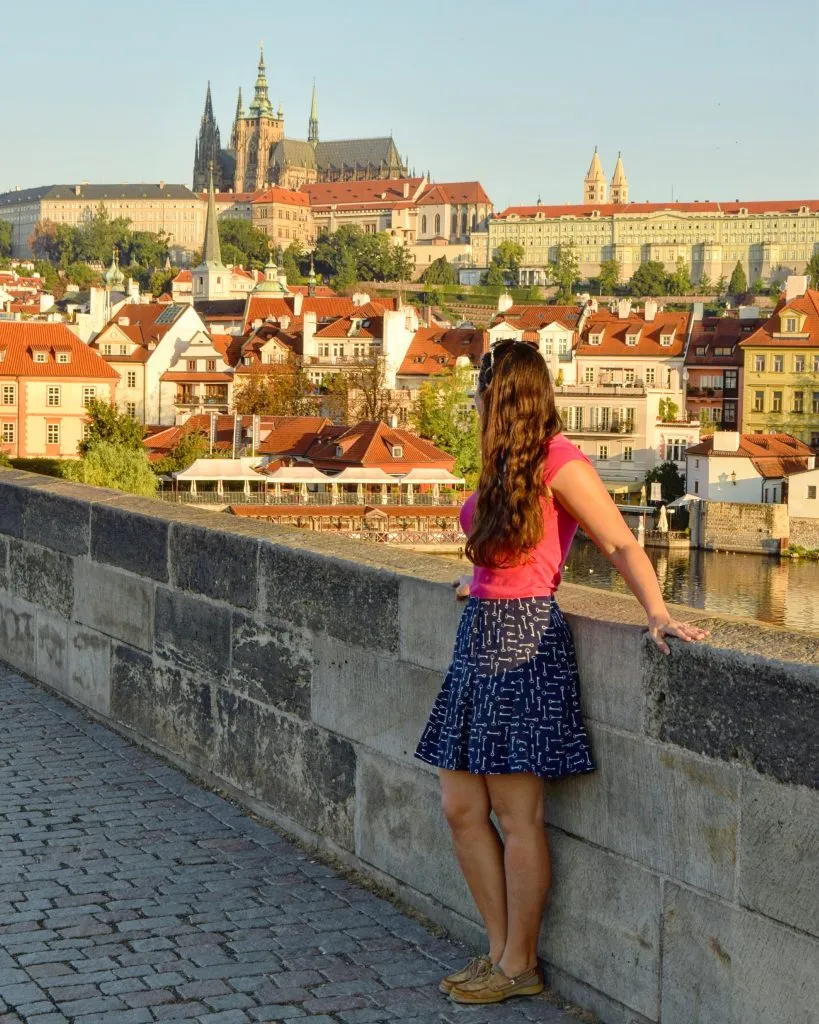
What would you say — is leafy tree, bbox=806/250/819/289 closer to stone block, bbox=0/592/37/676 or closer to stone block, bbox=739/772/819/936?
stone block, bbox=0/592/37/676

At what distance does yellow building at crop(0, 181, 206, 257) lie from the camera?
18550 cm

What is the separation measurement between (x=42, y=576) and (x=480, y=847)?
350 centimetres

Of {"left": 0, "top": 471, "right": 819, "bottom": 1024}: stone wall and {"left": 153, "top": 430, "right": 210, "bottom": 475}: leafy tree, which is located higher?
{"left": 0, "top": 471, "right": 819, "bottom": 1024}: stone wall

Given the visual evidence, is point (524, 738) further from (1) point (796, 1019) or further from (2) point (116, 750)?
(2) point (116, 750)

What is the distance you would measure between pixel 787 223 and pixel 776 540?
121m

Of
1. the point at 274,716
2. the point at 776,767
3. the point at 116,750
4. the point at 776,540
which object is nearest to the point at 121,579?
the point at 116,750

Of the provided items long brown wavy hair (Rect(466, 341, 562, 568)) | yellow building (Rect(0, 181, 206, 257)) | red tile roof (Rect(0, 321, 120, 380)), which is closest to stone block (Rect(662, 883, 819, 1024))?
long brown wavy hair (Rect(466, 341, 562, 568))

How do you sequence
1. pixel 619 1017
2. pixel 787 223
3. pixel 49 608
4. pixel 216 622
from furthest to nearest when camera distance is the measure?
pixel 787 223, pixel 49 608, pixel 216 622, pixel 619 1017

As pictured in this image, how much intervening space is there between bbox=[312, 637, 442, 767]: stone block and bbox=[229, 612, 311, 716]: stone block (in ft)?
0.25

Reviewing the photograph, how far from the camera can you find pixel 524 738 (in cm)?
327

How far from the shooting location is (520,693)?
3.27 metres

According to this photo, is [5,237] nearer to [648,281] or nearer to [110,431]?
[648,281]

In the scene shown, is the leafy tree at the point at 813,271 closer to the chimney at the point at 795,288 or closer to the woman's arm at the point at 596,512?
the chimney at the point at 795,288

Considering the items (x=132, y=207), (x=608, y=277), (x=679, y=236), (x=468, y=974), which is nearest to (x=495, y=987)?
(x=468, y=974)
